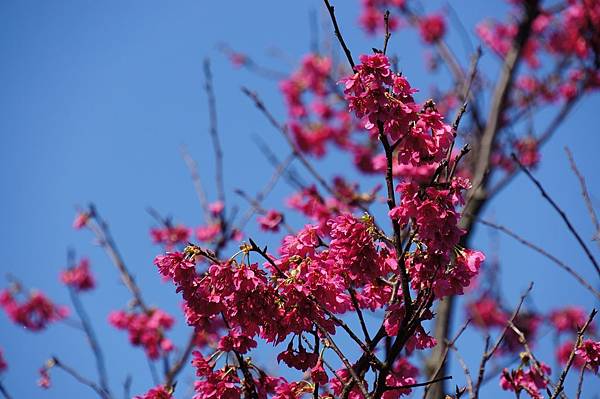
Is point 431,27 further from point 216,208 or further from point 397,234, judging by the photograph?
point 397,234

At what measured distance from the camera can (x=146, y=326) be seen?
18.8ft

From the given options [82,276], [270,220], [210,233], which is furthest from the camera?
[82,276]

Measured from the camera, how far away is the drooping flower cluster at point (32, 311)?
273 inches

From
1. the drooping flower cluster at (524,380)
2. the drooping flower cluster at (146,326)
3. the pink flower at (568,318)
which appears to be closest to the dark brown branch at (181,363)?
the drooping flower cluster at (146,326)

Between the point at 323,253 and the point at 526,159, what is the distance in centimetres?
511

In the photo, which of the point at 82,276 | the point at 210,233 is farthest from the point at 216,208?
the point at 82,276

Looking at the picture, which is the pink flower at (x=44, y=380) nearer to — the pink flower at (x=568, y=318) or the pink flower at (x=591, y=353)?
the pink flower at (x=591, y=353)

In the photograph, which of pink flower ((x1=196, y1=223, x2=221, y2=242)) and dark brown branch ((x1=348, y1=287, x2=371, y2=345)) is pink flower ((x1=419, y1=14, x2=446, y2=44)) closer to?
pink flower ((x1=196, y1=223, x2=221, y2=242))

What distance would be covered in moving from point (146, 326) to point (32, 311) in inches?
77.5

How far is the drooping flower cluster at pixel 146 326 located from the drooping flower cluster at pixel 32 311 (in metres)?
1.49

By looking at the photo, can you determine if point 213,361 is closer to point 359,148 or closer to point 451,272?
point 451,272

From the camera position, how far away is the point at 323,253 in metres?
2.28

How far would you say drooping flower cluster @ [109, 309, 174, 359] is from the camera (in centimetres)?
562

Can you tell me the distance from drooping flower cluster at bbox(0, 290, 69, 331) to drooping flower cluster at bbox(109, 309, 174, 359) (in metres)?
1.49
